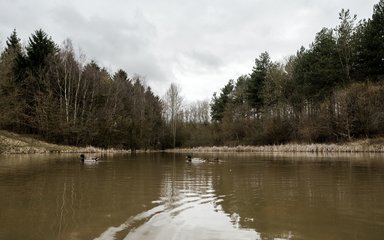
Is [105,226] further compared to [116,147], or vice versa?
[116,147]

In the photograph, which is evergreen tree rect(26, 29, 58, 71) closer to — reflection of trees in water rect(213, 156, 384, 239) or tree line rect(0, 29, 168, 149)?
tree line rect(0, 29, 168, 149)

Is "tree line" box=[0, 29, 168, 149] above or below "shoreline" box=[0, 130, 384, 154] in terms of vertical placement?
above

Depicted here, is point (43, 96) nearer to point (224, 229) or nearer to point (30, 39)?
point (30, 39)

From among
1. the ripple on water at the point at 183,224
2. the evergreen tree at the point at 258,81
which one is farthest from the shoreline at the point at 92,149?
the ripple on water at the point at 183,224

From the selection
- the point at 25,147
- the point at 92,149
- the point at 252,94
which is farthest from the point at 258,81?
the point at 25,147

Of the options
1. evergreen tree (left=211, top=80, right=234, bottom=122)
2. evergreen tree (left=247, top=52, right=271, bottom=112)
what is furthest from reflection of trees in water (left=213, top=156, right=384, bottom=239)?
evergreen tree (left=211, top=80, right=234, bottom=122)

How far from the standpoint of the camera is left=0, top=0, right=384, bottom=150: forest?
4259 centimetres

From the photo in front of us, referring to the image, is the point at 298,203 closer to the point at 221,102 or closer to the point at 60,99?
the point at 60,99

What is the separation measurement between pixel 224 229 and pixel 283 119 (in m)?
50.1

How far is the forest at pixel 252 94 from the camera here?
140 feet

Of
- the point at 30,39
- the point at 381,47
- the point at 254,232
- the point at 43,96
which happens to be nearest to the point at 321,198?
the point at 254,232

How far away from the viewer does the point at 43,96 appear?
47.0 meters

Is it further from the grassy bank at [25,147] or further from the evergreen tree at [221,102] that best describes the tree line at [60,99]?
the evergreen tree at [221,102]

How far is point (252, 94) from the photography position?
2660 inches
